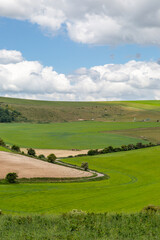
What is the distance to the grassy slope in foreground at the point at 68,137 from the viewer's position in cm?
12369

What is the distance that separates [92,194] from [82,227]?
27722mm

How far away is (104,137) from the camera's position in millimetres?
136000

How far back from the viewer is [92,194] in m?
51.6

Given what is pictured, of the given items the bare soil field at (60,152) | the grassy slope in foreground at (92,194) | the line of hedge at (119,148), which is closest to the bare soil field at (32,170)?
the grassy slope in foreground at (92,194)

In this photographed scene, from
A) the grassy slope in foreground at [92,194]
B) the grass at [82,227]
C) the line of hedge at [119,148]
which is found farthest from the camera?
the line of hedge at [119,148]

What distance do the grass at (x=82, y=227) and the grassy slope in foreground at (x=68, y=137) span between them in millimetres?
91694

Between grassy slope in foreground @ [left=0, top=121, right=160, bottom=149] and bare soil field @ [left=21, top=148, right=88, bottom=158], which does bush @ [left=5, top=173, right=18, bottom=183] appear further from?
grassy slope in foreground @ [left=0, top=121, right=160, bottom=149]

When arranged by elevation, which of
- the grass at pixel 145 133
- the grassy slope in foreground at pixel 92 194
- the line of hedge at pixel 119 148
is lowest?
the grassy slope in foreground at pixel 92 194

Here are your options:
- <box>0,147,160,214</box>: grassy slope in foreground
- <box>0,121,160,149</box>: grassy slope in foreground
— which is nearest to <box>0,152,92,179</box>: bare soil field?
<box>0,147,160,214</box>: grassy slope in foreground

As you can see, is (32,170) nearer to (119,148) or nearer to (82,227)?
(82,227)

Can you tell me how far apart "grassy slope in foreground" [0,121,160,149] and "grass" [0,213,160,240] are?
91.7 metres

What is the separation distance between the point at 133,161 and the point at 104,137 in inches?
1857

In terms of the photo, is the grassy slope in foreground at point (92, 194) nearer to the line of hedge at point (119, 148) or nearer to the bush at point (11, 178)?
the bush at point (11, 178)

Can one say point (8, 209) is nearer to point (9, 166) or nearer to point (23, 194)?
point (23, 194)
